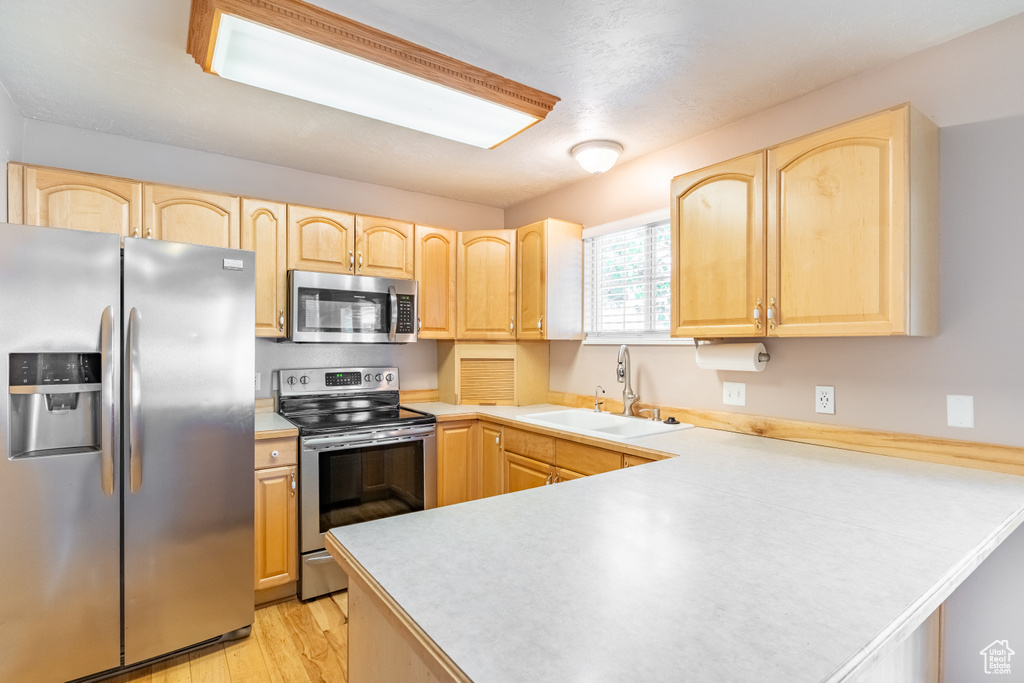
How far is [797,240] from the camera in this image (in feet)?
6.15

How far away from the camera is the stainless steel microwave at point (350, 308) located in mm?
2830

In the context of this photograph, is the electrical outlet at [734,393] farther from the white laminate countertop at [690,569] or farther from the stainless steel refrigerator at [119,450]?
the stainless steel refrigerator at [119,450]

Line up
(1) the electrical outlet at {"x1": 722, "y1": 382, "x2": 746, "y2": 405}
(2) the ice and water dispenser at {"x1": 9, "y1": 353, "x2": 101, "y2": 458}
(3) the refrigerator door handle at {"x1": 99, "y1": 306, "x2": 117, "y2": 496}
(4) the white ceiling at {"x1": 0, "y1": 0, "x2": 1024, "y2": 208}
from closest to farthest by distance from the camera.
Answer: (4) the white ceiling at {"x1": 0, "y1": 0, "x2": 1024, "y2": 208} → (2) the ice and water dispenser at {"x1": 9, "y1": 353, "x2": 101, "y2": 458} → (3) the refrigerator door handle at {"x1": 99, "y1": 306, "x2": 117, "y2": 496} → (1) the electrical outlet at {"x1": 722, "y1": 382, "x2": 746, "y2": 405}

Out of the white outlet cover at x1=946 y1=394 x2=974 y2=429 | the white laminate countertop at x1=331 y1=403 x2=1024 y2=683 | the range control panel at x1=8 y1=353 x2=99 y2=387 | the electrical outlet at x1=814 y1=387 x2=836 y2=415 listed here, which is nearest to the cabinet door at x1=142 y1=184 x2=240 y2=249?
the range control panel at x1=8 y1=353 x2=99 y2=387

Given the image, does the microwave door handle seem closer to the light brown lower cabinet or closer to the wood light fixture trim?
the light brown lower cabinet

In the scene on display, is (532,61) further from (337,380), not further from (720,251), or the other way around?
(337,380)

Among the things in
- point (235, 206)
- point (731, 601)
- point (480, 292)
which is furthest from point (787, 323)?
point (235, 206)

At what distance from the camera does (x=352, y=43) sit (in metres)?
1.66

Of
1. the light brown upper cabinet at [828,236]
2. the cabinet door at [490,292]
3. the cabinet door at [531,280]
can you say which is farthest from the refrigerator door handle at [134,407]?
the light brown upper cabinet at [828,236]

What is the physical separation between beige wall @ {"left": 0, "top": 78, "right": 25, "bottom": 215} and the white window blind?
293 centimetres

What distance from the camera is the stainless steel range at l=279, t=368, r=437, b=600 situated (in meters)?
2.54

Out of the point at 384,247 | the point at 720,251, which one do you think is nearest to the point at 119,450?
the point at 384,247

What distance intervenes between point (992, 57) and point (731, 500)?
1750mm

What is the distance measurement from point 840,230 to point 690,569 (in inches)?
55.4
